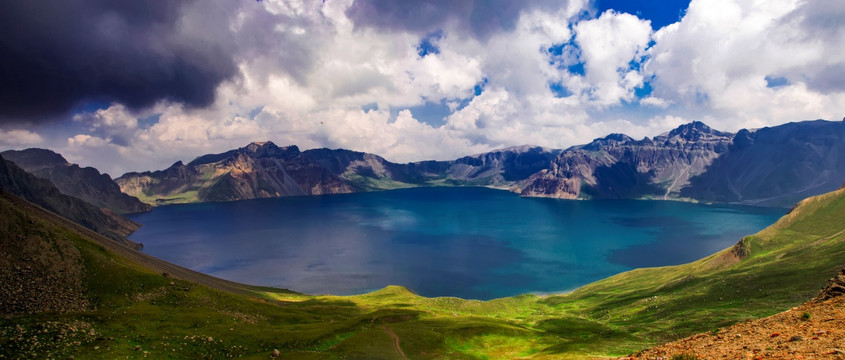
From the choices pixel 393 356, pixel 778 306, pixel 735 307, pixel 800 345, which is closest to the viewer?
pixel 800 345

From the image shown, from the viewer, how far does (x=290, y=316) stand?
82125 millimetres

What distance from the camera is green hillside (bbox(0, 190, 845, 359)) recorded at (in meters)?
46.6

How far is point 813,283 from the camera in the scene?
83562 mm

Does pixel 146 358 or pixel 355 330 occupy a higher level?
pixel 146 358

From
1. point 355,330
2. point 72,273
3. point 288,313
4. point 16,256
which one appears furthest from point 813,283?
point 16,256

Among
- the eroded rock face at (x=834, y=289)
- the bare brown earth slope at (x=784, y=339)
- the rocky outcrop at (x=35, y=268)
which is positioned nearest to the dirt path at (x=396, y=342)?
the bare brown earth slope at (x=784, y=339)

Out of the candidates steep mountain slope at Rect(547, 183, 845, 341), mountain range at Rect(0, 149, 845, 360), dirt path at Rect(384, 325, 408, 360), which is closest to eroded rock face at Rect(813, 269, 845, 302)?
mountain range at Rect(0, 149, 845, 360)

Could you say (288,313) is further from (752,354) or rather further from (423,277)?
(423,277)

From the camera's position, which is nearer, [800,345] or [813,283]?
[800,345]

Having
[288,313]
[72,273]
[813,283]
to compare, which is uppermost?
[72,273]

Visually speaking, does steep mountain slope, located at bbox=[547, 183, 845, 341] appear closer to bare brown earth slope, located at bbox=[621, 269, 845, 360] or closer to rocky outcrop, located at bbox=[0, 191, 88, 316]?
bare brown earth slope, located at bbox=[621, 269, 845, 360]

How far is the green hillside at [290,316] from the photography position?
1834 inches

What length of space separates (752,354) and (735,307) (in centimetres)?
8135

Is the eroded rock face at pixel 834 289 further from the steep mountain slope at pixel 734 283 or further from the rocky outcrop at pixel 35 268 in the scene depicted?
the rocky outcrop at pixel 35 268
